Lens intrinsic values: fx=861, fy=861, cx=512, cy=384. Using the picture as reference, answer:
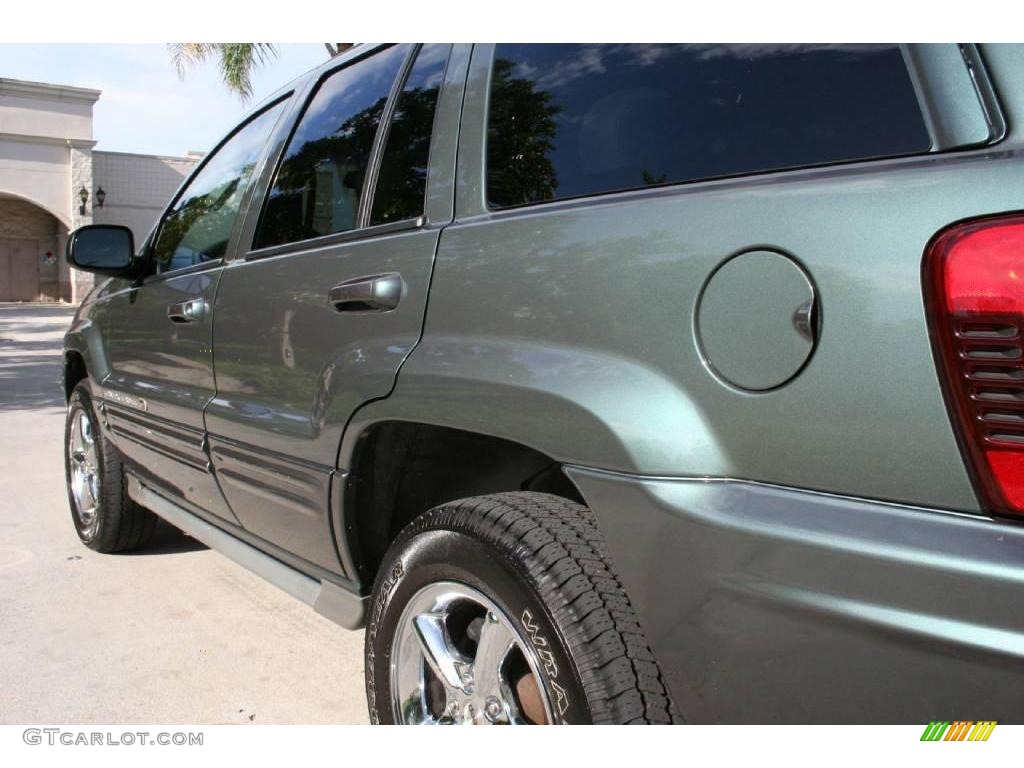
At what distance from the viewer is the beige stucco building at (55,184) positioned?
2417 centimetres

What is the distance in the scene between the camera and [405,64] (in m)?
2.27

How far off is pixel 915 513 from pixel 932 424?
12cm

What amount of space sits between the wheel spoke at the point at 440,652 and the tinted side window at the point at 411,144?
93cm

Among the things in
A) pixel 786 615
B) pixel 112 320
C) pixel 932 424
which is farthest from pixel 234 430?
pixel 932 424

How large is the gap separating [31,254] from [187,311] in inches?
1125

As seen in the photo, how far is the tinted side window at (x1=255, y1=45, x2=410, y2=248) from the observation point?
7.66ft

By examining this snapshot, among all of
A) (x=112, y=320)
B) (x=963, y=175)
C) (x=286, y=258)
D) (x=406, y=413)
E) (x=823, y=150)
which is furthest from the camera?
(x=112, y=320)

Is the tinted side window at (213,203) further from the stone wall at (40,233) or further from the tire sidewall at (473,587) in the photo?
the stone wall at (40,233)

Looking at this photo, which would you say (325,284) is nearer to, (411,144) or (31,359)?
(411,144)

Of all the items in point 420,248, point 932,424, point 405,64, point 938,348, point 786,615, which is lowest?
point 786,615

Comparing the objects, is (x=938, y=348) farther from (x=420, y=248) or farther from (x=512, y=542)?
(x=420, y=248)

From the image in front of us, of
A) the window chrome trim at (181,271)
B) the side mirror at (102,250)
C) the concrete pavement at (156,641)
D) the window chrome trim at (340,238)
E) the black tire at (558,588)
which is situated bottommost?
the concrete pavement at (156,641)

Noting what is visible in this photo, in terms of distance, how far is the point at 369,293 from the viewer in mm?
1971

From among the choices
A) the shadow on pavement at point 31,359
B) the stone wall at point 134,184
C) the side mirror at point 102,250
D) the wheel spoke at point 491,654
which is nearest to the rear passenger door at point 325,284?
the wheel spoke at point 491,654
